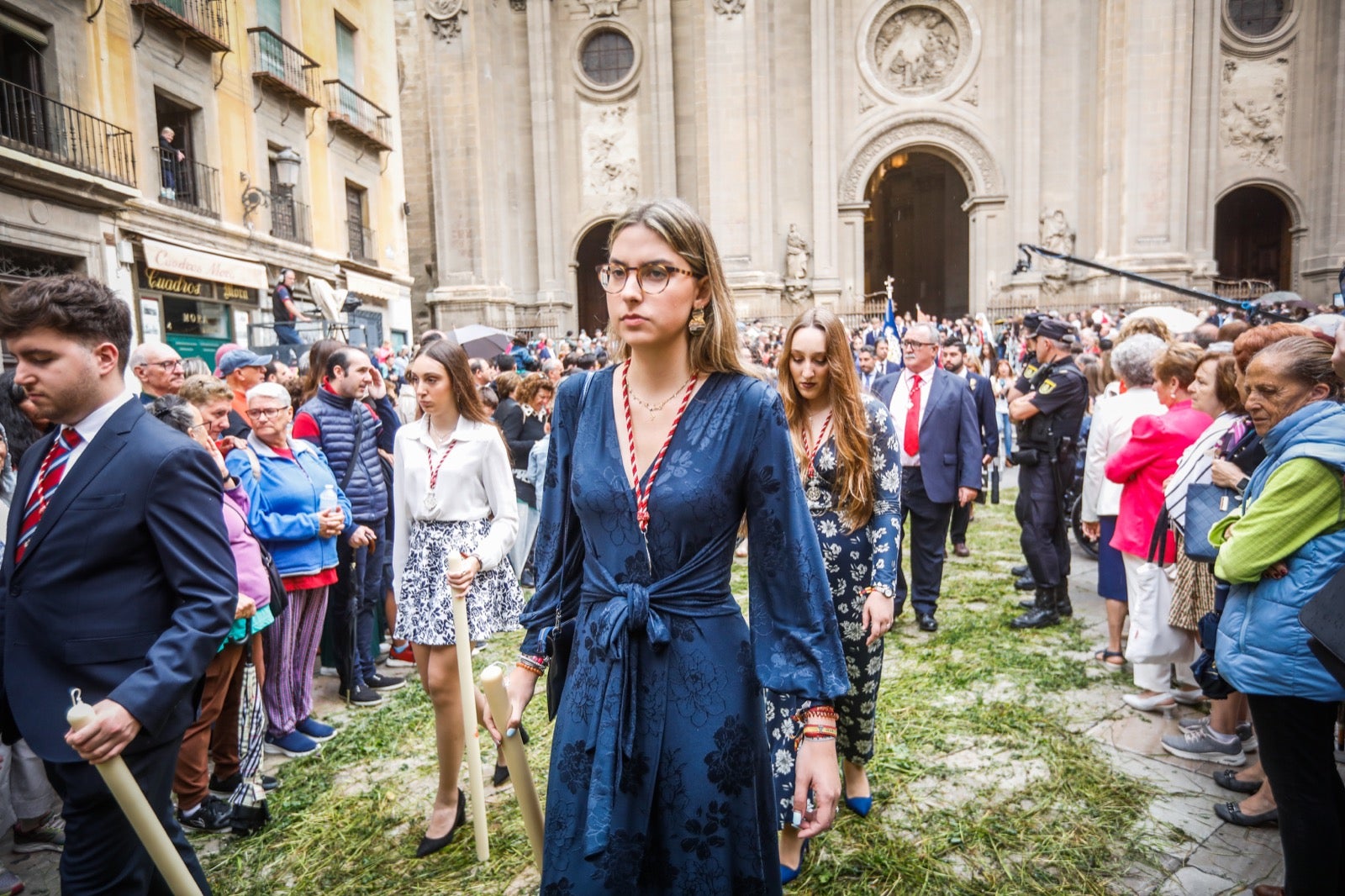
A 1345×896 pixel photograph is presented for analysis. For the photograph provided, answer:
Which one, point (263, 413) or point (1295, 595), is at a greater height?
point (263, 413)

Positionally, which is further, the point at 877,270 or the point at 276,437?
the point at 877,270

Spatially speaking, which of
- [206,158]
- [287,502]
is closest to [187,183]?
[206,158]

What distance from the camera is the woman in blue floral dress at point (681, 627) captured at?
179 cm

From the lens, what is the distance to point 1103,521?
5.40 m

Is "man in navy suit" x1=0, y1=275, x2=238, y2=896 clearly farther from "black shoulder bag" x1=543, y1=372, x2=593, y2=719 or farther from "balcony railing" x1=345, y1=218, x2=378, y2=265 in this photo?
"balcony railing" x1=345, y1=218, x2=378, y2=265

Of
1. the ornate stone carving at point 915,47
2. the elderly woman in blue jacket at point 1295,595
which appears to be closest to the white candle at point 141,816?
the elderly woman in blue jacket at point 1295,595

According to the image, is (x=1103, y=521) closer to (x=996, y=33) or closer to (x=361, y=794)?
(x=361, y=794)

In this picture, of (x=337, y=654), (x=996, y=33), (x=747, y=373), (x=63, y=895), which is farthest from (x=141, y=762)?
(x=996, y=33)

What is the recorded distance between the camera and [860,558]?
363 centimetres

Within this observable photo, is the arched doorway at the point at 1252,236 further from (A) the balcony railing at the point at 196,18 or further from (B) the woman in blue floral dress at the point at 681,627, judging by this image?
(B) the woman in blue floral dress at the point at 681,627

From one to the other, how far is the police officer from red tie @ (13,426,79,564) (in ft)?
18.9

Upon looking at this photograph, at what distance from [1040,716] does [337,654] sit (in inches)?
174

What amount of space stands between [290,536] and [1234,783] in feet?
16.1

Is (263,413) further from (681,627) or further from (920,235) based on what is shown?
(920,235)
